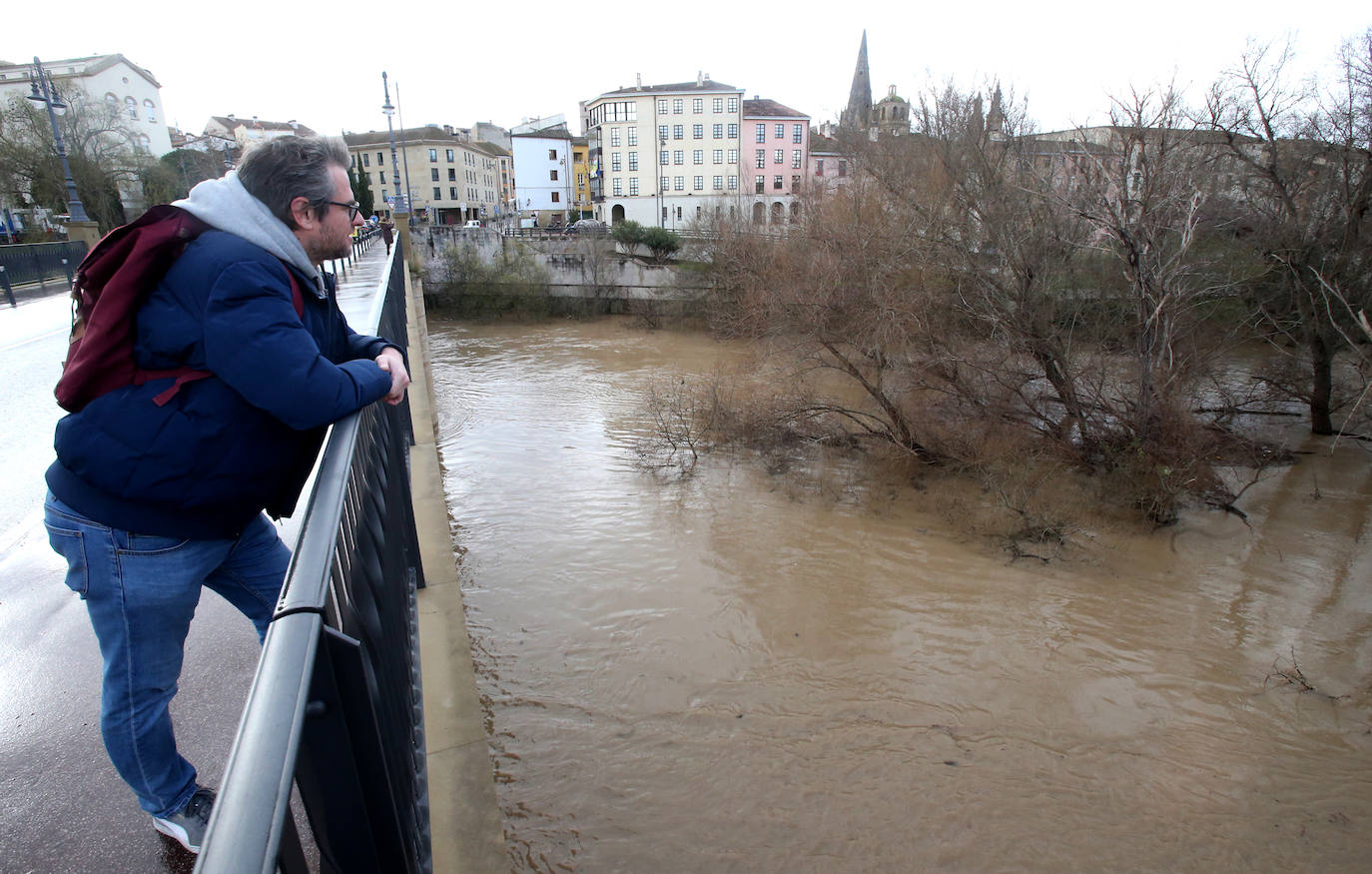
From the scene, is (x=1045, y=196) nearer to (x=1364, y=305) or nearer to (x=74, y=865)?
(x=1364, y=305)

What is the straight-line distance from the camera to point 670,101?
59.1 meters

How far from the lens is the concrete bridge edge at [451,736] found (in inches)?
105

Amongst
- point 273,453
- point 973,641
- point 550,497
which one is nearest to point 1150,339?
point 973,641

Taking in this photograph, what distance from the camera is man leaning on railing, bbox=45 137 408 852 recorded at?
1.60 m

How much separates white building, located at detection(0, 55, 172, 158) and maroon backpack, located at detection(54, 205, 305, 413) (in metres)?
48.5

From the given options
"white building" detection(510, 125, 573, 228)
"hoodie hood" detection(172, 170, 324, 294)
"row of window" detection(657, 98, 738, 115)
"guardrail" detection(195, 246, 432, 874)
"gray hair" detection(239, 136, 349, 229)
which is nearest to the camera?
"guardrail" detection(195, 246, 432, 874)

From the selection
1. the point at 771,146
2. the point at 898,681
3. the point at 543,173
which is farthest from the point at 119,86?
the point at 898,681

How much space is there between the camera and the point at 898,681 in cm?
755

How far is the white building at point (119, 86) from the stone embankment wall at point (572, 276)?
20.2m

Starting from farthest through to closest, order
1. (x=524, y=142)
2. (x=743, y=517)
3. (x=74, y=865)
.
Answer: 1. (x=524, y=142)
2. (x=743, y=517)
3. (x=74, y=865)

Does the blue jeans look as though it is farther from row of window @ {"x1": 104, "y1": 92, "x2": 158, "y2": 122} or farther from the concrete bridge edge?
row of window @ {"x1": 104, "y1": 92, "x2": 158, "y2": 122}

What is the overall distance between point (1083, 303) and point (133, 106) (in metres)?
59.0

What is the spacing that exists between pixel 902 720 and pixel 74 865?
245 inches

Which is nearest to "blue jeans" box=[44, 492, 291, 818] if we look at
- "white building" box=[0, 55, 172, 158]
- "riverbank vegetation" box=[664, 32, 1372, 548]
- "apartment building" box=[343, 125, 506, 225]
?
"riverbank vegetation" box=[664, 32, 1372, 548]
